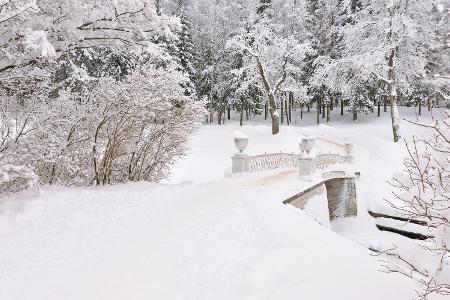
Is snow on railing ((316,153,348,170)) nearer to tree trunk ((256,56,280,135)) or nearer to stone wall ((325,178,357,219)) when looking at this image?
stone wall ((325,178,357,219))

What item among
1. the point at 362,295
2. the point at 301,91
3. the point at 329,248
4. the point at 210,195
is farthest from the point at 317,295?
the point at 301,91

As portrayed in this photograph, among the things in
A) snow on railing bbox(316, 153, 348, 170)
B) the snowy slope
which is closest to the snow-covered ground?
the snowy slope

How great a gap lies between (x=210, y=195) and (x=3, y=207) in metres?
4.58

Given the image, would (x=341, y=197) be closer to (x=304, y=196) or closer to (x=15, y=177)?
(x=304, y=196)

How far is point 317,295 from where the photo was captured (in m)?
5.27

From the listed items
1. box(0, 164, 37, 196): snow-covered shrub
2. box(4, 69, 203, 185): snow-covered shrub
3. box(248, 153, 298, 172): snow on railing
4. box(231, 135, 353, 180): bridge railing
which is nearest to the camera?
box(0, 164, 37, 196): snow-covered shrub

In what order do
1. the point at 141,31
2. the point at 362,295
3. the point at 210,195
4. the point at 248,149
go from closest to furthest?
1. the point at 362,295
2. the point at 141,31
3. the point at 210,195
4. the point at 248,149

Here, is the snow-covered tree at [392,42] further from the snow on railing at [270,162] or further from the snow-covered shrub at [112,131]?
the snow-covered shrub at [112,131]

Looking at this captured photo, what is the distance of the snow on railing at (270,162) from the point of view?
15.0m

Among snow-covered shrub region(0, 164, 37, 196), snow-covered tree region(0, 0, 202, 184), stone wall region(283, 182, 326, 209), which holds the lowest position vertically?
stone wall region(283, 182, 326, 209)

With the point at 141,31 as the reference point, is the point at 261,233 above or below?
below

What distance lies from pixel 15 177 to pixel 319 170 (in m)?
11.3

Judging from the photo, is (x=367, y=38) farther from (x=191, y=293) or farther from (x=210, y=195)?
(x=191, y=293)

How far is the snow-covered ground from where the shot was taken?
563 centimetres
